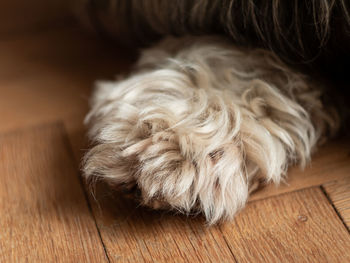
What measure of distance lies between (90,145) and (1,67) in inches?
19.1

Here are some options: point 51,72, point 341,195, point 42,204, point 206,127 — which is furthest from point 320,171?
point 51,72

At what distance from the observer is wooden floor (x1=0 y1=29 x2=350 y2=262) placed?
72 centimetres

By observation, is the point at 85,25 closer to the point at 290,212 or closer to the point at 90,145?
the point at 90,145

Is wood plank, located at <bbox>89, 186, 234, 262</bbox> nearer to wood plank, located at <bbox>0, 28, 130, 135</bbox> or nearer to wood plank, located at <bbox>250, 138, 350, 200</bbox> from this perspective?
wood plank, located at <bbox>250, 138, 350, 200</bbox>

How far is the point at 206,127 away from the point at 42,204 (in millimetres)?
269

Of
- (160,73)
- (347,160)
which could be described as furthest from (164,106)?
(347,160)

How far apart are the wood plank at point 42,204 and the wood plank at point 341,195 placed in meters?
0.33

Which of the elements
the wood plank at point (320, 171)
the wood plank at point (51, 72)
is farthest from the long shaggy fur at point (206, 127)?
the wood plank at point (51, 72)

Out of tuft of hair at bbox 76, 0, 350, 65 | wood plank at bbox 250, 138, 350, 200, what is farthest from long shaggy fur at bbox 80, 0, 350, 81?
wood plank at bbox 250, 138, 350, 200

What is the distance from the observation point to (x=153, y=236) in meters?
0.75

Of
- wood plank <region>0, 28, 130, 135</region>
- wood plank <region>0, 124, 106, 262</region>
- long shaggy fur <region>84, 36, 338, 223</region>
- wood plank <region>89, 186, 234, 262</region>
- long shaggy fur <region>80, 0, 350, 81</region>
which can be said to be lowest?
wood plank <region>0, 28, 130, 135</region>

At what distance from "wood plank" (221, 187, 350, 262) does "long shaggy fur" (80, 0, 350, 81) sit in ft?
0.70

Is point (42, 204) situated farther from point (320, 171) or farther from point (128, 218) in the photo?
point (320, 171)

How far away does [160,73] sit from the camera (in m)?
0.87
